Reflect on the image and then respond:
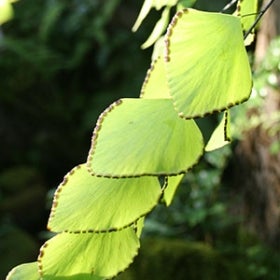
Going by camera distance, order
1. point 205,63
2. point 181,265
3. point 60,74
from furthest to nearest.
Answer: point 60,74, point 181,265, point 205,63

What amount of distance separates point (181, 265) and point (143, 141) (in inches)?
56.4

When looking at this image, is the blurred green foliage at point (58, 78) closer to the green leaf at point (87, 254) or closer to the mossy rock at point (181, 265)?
the mossy rock at point (181, 265)

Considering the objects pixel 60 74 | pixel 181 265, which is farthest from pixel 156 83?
pixel 60 74

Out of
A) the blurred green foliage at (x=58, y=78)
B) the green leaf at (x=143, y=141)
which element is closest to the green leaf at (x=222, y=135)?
the green leaf at (x=143, y=141)

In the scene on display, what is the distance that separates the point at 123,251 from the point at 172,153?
0.19 ft

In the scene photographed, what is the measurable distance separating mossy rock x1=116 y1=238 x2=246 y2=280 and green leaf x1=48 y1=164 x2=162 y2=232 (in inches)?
53.3

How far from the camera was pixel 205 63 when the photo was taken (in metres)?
0.28

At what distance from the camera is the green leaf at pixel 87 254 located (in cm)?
29

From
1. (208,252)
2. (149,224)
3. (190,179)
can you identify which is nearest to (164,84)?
(208,252)

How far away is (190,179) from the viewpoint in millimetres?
2287

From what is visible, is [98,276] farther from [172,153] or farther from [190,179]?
[190,179]

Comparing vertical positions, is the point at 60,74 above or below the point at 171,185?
below

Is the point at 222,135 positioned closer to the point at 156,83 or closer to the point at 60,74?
the point at 156,83

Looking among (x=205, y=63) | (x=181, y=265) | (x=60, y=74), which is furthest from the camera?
(x=60, y=74)
